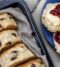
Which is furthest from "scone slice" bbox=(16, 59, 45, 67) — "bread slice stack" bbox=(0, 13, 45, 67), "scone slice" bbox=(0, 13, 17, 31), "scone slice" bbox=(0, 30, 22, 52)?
"scone slice" bbox=(0, 13, 17, 31)

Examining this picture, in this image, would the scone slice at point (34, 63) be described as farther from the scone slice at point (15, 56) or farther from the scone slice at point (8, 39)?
the scone slice at point (8, 39)

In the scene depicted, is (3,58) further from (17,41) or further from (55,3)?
(55,3)

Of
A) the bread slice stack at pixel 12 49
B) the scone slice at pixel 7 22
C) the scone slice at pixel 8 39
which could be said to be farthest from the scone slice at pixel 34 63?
the scone slice at pixel 7 22

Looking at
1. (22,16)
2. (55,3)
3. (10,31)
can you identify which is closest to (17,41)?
(10,31)

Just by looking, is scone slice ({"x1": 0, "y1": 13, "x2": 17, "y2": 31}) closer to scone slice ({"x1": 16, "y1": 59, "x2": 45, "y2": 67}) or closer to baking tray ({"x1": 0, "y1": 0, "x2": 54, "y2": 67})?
baking tray ({"x1": 0, "y1": 0, "x2": 54, "y2": 67})

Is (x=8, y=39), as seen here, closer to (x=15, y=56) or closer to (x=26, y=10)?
(x=15, y=56)

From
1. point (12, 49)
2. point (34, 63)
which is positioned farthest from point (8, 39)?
point (34, 63)
